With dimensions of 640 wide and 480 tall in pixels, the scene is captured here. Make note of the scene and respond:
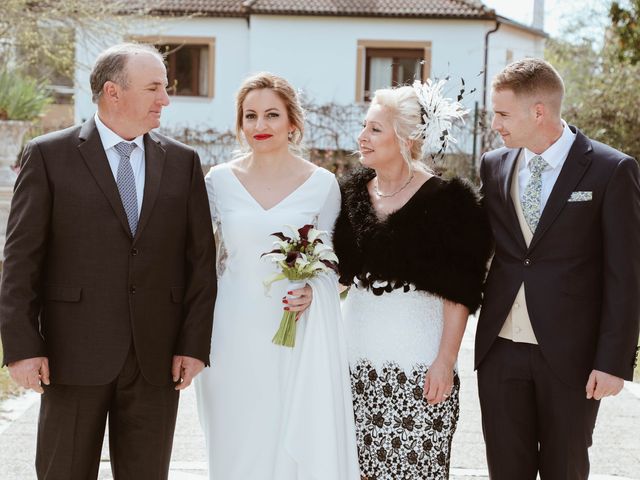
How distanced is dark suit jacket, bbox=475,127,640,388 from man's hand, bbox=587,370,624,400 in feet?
0.09

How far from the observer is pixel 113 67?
398cm

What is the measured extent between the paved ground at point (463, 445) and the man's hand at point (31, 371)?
166 centimetres

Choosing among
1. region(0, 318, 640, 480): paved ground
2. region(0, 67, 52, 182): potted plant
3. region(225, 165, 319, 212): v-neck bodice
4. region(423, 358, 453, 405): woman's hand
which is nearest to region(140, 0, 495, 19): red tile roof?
region(0, 67, 52, 182): potted plant

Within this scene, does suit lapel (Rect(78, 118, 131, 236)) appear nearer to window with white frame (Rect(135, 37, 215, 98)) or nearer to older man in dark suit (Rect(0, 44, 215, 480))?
older man in dark suit (Rect(0, 44, 215, 480))

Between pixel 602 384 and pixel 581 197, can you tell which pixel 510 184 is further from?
pixel 602 384

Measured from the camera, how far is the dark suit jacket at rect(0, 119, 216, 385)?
3.79 meters

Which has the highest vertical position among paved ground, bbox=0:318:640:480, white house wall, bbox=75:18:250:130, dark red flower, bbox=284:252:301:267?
white house wall, bbox=75:18:250:130

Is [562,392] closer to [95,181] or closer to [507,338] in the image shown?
[507,338]

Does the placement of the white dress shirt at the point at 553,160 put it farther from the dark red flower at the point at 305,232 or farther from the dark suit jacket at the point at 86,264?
the dark suit jacket at the point at 86,264

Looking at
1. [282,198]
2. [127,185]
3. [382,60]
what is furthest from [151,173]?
[382,60]

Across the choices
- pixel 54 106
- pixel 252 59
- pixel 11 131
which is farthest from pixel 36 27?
pixel 54 106

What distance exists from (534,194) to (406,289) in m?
0.71

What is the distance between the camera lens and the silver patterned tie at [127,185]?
3.93 metres

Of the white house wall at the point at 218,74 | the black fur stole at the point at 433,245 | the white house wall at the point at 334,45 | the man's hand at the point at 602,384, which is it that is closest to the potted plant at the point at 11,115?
the black fur stole at the point at 433,245
